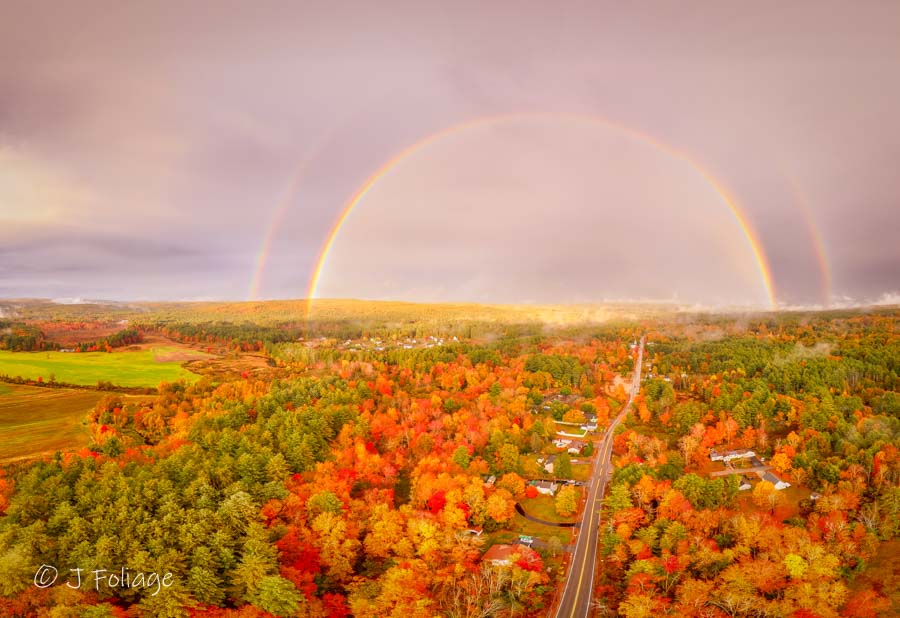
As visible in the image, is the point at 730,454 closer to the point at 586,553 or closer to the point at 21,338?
the point at 586,553

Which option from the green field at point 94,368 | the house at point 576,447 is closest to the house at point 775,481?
the house at point 576,447

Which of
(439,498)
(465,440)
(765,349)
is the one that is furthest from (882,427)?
(765,349)

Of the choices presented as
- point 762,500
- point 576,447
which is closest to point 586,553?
point 762,500

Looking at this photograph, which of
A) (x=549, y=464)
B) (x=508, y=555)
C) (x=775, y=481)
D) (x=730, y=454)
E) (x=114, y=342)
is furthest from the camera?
(x=114, y=342)

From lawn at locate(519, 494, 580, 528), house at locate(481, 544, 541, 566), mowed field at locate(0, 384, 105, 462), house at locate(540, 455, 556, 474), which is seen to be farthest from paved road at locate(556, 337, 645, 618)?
mowed field at locate(0, 384, 105, 462)

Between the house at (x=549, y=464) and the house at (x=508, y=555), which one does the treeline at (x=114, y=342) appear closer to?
the house at (x=508, y=555)

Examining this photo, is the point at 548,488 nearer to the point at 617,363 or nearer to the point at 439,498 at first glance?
the point at 439,498
